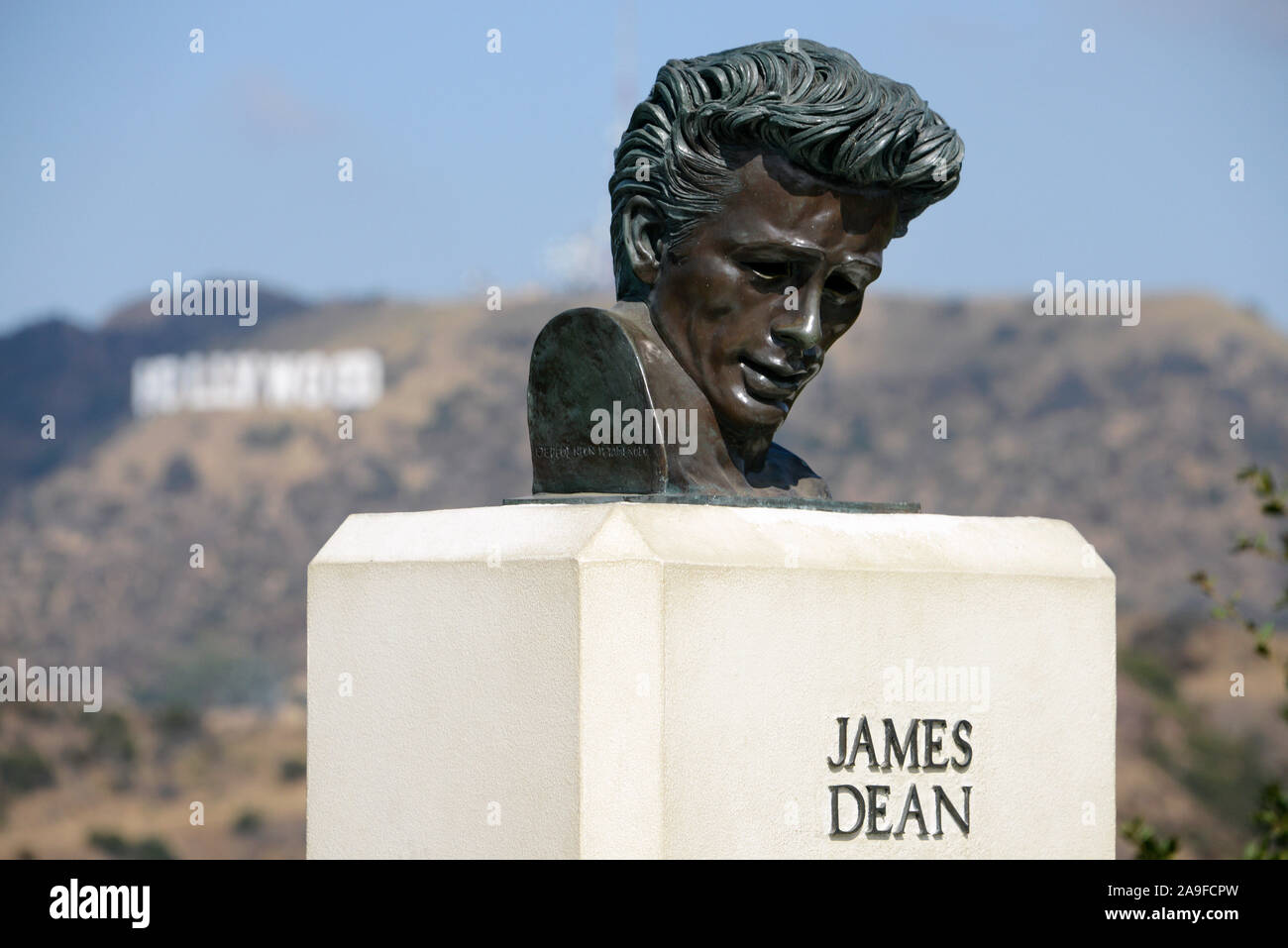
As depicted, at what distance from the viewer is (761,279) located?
16.5 ft

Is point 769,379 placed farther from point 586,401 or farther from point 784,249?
point 586,401

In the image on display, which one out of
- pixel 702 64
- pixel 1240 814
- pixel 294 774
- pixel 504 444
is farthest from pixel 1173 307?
pixel 702 64

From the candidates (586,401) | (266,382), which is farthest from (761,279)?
(266,382)

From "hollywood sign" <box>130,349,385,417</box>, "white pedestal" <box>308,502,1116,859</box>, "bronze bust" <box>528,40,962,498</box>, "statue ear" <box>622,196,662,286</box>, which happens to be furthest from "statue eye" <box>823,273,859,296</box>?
"hollywood sign" <box>130,349,385,417</box>

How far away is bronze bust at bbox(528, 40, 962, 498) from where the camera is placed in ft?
16.0

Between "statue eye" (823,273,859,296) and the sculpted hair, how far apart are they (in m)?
0.27

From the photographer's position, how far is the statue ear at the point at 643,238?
16.8 ft

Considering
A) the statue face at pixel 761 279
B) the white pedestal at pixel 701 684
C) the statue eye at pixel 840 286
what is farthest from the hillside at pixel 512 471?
the statue face at pixel 761 279

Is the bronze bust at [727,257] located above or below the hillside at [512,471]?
below

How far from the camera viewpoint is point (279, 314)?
5753 centimetres

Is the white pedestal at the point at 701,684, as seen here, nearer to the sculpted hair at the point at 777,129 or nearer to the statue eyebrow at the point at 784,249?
the statue eyebrow at the point at 784,249

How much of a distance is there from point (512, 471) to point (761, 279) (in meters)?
35.3
